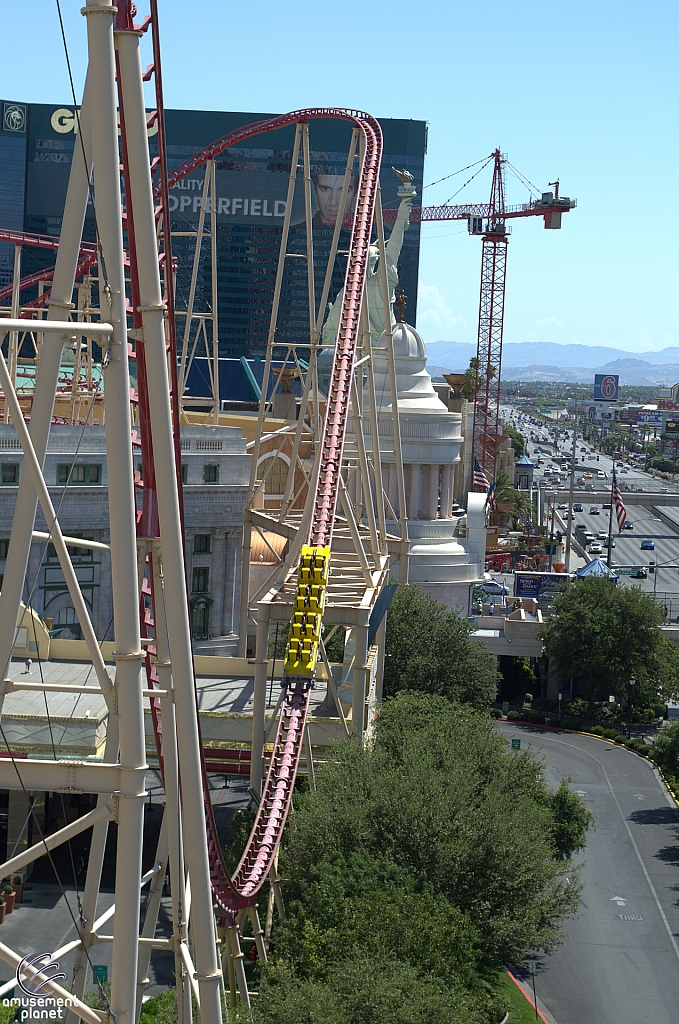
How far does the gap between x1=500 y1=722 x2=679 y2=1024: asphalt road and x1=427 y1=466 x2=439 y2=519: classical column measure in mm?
17484

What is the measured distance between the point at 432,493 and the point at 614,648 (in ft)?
43.2

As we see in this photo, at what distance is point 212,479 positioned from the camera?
2394 inches

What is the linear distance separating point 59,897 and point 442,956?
1492 centimetres

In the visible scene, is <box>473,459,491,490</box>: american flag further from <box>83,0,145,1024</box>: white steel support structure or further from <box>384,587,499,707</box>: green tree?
<box>83,0,145,1024</box>: white steel support structure

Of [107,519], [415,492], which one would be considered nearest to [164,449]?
[107,519]

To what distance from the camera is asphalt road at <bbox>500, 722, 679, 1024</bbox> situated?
103 ft

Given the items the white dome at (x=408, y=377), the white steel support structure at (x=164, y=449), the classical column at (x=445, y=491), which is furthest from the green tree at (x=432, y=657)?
the white steel support structure at (x=164, y=449)

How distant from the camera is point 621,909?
37.7m

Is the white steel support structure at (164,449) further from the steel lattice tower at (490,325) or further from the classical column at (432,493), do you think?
the steel lattice tower at (490,325)

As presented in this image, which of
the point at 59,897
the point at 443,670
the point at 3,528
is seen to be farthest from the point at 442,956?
the point at 3,528

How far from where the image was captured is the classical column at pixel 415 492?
2721 inches

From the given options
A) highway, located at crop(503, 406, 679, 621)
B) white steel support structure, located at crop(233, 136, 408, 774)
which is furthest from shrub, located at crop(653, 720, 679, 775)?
highway, located at crop(503, 406, 679, 621)

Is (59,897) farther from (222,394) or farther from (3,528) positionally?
(222,394)

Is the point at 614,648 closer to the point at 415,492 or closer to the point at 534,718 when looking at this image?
the point at 534,718
